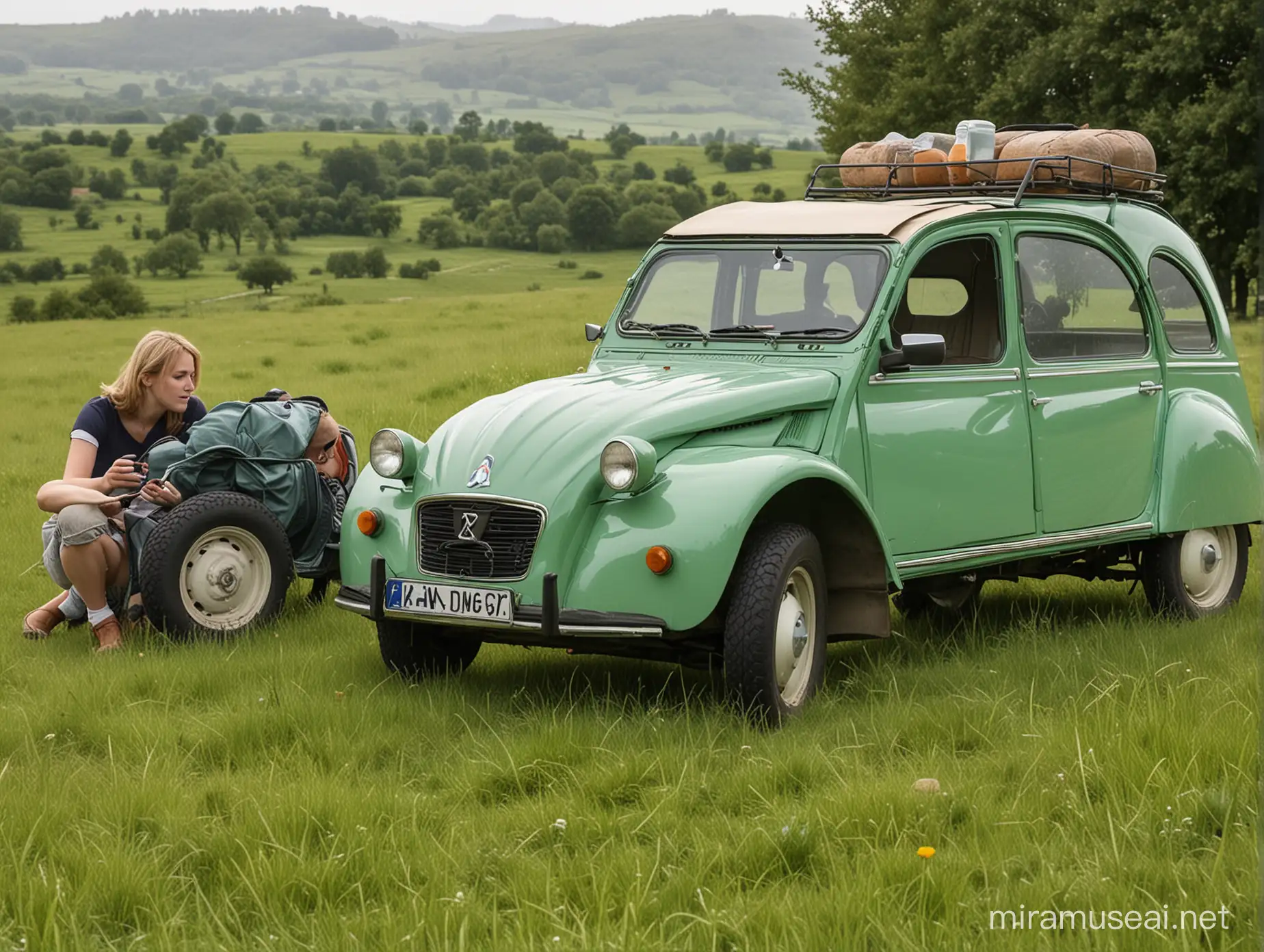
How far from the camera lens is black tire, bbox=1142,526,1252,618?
773 cm

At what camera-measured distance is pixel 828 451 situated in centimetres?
624

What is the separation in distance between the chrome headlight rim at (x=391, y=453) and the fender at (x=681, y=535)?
2.96ft

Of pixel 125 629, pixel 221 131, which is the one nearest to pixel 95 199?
pixel 221 131

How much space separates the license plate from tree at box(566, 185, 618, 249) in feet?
316

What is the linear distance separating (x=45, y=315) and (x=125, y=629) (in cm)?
5386

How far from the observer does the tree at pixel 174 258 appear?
89375 millimetres

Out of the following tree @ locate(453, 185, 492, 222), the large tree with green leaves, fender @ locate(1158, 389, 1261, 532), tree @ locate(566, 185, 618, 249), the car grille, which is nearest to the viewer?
the car grille

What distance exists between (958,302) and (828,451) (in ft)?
5.61

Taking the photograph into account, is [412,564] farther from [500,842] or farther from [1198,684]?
[1198,684]

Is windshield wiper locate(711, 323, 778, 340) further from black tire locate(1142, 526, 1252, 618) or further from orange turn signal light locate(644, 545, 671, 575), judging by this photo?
black tire locate(1142, 526, 1252, 618)

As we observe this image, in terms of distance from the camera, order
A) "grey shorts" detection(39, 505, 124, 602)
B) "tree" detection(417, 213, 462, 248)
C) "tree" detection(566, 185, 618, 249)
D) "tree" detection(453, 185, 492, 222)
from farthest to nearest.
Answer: "tree" detection(453, 185, 492, 222), "tree" detection(417, 213, 462, 248), "tree" detection(566, 185, 618, 249), "grey shorts" detection(39, 505, 124, 602)

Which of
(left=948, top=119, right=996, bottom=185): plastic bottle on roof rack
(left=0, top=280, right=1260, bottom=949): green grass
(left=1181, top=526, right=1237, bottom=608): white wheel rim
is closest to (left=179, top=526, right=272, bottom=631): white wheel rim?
(left=0, top=280, right=1260, bottom=949): green grass

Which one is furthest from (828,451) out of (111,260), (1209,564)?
(111,260)

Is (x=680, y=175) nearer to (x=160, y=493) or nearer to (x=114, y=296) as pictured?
(x=114, y=296)
